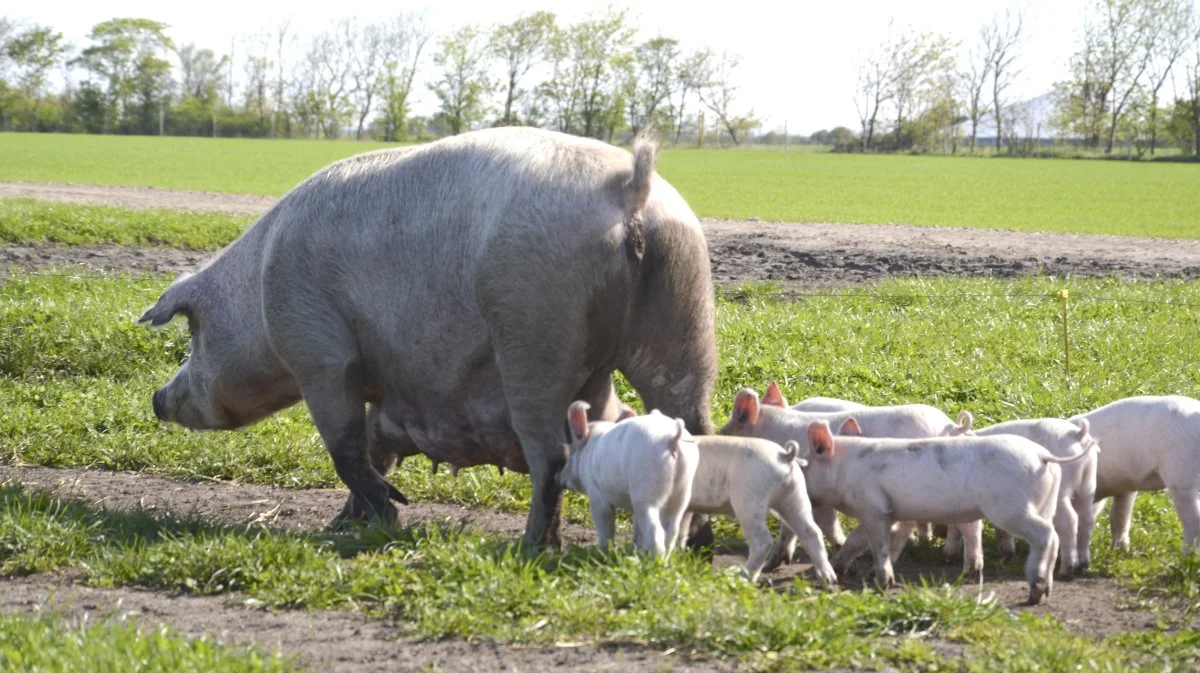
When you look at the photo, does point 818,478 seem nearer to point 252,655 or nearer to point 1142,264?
point 252,655

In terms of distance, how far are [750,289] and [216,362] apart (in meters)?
7.98

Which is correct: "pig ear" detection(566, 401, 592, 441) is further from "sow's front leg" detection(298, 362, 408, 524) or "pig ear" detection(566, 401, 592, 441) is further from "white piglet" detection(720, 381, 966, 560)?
"sow's front leg" detection(298, 362, 408, 524)

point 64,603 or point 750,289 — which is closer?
point 64,603

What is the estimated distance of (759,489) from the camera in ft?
17.4

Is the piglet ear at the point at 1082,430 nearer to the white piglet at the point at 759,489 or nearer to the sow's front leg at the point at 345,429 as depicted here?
the white piglet at the point at 759,489

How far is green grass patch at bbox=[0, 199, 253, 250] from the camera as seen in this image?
1759cm

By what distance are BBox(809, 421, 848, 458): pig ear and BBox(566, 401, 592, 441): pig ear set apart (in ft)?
2.94

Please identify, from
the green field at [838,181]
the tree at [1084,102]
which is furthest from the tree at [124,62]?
the tree at [1084,102]

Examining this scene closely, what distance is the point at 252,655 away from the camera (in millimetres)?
4105

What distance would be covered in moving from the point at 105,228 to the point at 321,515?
12.8 metres

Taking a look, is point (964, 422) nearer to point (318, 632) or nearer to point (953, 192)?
point (318, 632)

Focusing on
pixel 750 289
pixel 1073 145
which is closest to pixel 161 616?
pixel 750 289

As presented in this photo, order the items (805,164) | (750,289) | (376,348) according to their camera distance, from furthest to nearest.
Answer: (805,164) → (750,289) → (376,348)

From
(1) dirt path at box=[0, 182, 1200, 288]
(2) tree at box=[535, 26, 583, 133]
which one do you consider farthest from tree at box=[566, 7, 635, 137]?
(1) dirt path at box=[0, 182, 1200, 288]
